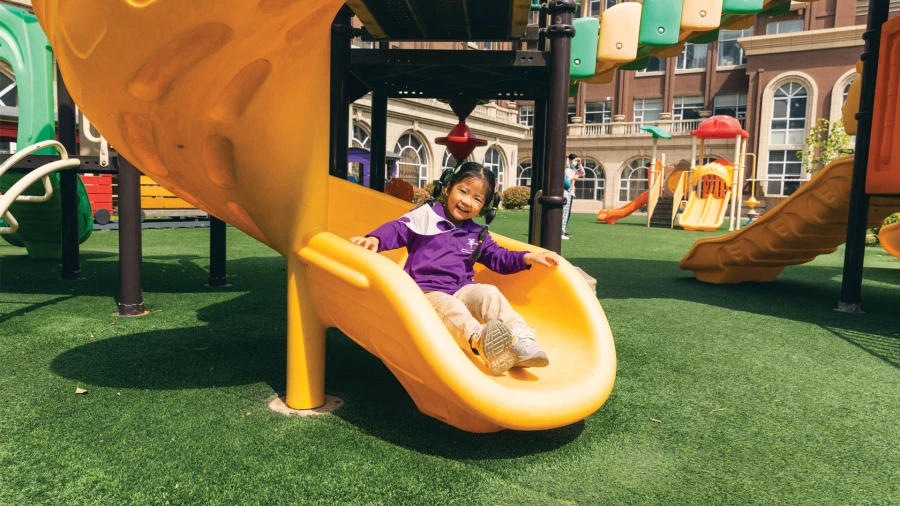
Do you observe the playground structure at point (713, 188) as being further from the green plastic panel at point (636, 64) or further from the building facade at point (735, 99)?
the green plastic panel at point (636, 64)

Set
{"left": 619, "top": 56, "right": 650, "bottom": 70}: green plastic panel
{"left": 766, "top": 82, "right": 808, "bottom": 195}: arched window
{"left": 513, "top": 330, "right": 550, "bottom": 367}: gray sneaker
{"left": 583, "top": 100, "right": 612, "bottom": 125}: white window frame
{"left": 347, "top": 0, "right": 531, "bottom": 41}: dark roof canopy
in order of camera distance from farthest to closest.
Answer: {"left": 583, "top": 100, "right": 612, "bottom": 125}: white window frame → {"left": 766, "top": 82, "right": 808, "bottom": 195}: arched window → {"left": 619, "top": 56, "right": 650, "bottom": 70}: green plastic panel → {"left": 347, "top": 0, "right": 531, "bottom": 41}: dark roof canopy → {"left": 513, "top": 330, "right": 550, "bottom": 367}: gray sneaker

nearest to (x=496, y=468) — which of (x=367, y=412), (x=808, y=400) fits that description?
(x=367, y=412)

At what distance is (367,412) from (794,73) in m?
29.3

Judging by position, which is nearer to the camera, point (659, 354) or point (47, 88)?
point (659, 354)

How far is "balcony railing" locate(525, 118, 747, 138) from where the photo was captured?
28.6 m

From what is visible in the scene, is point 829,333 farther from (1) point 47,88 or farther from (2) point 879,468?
(1) point 47,88

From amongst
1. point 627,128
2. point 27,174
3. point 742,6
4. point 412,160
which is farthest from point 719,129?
point 27,174

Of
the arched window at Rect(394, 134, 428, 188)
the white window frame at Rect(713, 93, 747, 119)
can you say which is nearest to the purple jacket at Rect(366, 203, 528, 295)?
the arched window at Rect(394, 134, 428, 188)

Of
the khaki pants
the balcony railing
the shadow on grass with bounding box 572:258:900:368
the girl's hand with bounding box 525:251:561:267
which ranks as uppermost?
the balcony railing

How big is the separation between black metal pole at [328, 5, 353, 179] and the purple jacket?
39.3 inches

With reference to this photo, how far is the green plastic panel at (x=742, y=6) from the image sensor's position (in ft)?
15.5

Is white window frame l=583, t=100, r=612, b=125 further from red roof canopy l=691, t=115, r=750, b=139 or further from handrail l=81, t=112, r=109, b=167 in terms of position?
handrail l=81, t=112, r=109, b=167

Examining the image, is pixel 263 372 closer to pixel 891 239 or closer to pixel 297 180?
pixel 297 180

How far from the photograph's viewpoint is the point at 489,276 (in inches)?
121
